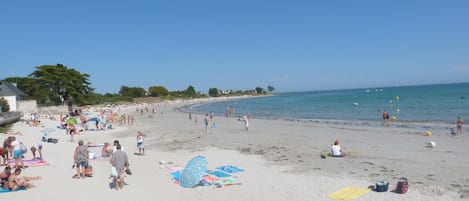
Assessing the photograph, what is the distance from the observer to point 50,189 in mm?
8711

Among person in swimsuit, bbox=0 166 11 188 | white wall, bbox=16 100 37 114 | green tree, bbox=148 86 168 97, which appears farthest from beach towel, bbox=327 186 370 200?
green tree, bbox=148 86 168 97

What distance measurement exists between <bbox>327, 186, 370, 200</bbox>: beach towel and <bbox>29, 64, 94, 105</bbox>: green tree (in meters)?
55.2

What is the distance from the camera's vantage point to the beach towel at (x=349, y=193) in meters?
7.93

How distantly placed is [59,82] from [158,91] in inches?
2857

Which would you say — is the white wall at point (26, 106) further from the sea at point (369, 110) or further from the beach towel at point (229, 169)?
the beach towel at point (229, 169)

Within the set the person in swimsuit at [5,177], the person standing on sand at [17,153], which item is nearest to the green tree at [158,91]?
the person standing on sand at [17,153]

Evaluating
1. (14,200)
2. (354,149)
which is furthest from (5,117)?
(354,149)

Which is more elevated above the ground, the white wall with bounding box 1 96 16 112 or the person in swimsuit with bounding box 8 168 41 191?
the white wall with bounding box 1 96 16 112

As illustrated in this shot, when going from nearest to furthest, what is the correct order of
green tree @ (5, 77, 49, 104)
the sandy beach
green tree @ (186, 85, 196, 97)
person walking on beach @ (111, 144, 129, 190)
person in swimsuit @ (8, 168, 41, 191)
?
the sandy beach → person in swimsuit @ (8, 168, 41, 191) → person walking on beach @ (111, 144, 129, 190) → green tree @ (5, 77, 49, 104) → green tree @ (186, 85, 196, 97)

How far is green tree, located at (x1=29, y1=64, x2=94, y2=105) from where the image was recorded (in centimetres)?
5438

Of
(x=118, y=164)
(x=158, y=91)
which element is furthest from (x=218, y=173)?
(x=158, y=91)

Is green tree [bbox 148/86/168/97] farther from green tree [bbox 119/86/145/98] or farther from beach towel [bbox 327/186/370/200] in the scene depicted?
beach towel [bbox 327/186/370/200]

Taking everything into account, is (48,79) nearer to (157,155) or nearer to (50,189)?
(157,155)

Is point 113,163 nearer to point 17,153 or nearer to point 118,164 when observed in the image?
point 118,164
